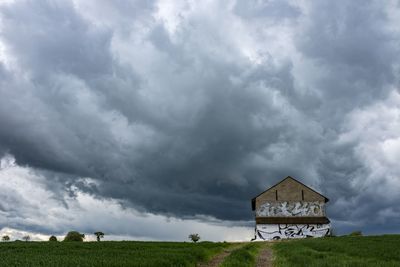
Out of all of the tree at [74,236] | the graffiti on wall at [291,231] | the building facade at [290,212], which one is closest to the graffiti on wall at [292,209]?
the building facade at [290,212]

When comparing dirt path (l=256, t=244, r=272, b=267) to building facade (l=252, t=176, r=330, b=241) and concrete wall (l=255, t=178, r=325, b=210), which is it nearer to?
building facade (l=252, t=176, r=330, b=241)

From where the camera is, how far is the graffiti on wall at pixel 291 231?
71812mm

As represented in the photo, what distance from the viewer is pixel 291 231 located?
2835 inches

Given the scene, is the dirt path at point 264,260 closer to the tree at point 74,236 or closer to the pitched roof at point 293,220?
the tree at point 74,236

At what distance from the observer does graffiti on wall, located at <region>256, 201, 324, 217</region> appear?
7406cm

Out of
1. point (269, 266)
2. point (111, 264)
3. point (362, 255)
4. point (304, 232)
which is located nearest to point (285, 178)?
point (304, 232)

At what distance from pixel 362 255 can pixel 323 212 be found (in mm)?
51084

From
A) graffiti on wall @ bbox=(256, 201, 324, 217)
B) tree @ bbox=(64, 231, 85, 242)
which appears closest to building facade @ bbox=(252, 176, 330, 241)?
graffiti on wall @ bbox=(256, 201, 324, 217)

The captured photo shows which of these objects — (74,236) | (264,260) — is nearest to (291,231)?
(74,236)

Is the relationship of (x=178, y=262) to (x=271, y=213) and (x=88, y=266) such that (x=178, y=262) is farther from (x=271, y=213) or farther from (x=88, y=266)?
(x=271, y=213)

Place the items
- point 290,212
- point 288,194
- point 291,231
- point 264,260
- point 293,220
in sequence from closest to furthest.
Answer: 1. point 264,260
2. point 291,231
3. point 293,220
4. point 290,212
5. point 288,194

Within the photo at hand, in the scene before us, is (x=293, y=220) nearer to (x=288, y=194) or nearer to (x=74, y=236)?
(x=288, y=194)

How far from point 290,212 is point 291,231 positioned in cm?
385

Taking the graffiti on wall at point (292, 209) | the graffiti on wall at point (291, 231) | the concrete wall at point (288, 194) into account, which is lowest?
the graffiti on wall at point (291, 231)
